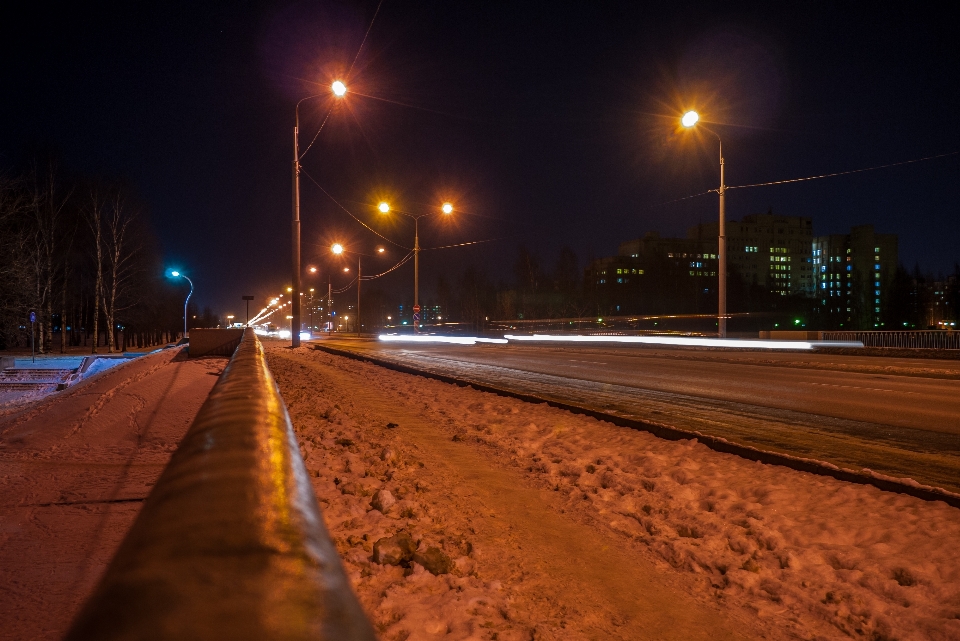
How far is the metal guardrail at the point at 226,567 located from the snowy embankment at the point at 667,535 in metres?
2.14

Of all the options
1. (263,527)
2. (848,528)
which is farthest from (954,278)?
(263,527)

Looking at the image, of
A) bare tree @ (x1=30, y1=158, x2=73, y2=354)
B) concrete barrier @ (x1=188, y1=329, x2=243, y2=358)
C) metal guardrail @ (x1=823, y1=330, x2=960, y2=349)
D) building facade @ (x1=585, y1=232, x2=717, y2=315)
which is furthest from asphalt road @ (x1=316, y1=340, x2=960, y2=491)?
building facade @ (x1=585, y1=232, x2=717, y2=315)

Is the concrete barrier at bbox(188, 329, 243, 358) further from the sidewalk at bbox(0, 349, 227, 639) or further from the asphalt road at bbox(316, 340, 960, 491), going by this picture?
the sidewalk at bbox(0, 349, 227, 639)

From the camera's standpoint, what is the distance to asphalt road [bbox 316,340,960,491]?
7.85 meters

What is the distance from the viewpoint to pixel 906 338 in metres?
33.1

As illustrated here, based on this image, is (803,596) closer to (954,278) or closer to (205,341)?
(205,341)

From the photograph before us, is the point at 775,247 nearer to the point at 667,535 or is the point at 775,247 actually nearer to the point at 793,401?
the point at 793,401

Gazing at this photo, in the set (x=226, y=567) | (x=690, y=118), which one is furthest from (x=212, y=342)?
(x=226, y=567)

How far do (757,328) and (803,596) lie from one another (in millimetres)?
64321

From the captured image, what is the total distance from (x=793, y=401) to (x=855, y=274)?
94.9 metres

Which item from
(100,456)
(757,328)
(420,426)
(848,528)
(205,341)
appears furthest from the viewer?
(757,328)

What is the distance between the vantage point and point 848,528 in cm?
495

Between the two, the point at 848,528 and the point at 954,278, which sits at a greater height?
the point at 954,278

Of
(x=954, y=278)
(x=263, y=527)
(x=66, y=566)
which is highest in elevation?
(x=954, y=278)
